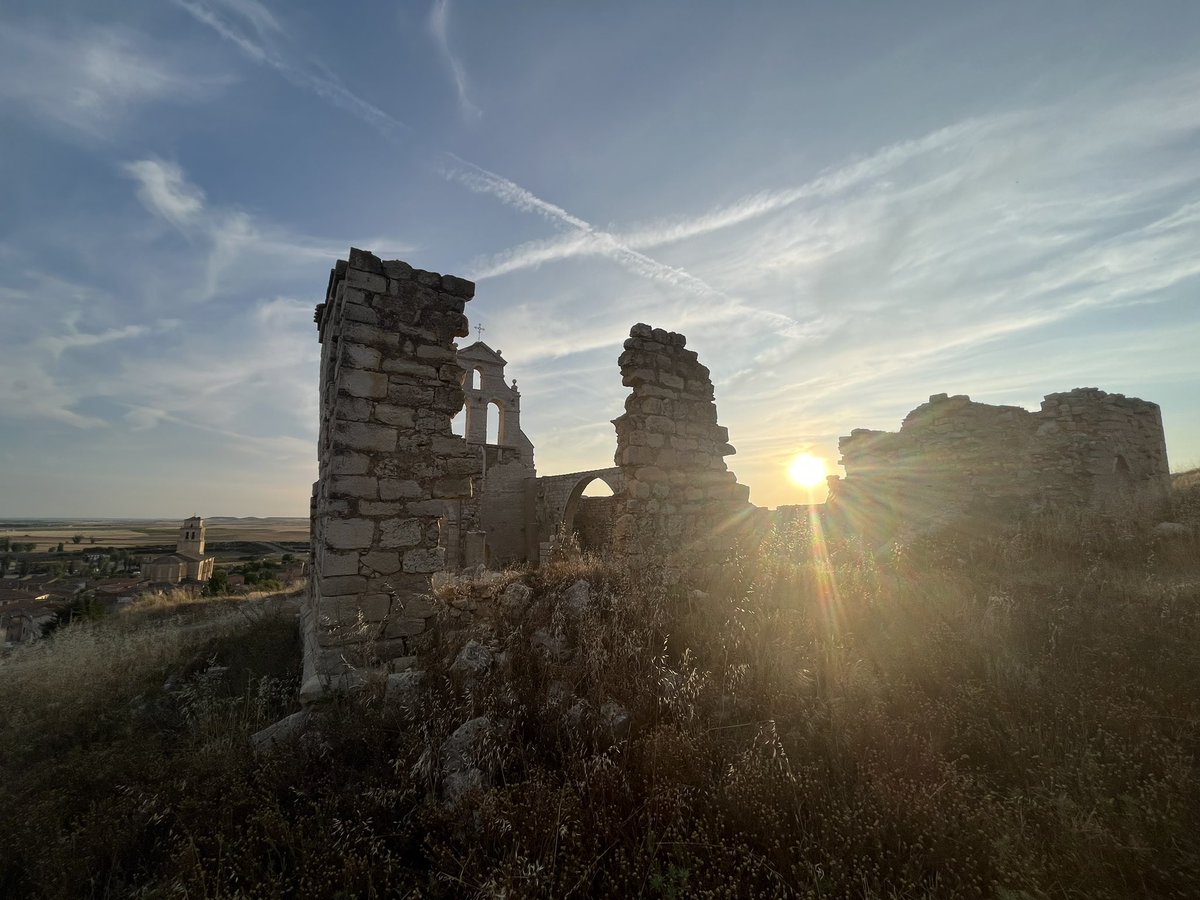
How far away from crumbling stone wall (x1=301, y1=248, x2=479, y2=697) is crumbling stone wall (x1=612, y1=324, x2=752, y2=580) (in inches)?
94.2

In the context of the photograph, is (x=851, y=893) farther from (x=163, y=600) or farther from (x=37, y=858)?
(x=163, y=600)

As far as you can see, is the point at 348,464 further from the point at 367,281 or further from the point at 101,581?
the point at 101,581

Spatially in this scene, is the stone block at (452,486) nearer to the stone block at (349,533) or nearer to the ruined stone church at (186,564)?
the stone block at (349,533)

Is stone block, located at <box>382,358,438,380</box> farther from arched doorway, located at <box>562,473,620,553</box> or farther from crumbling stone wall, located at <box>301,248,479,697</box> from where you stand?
arched doorway, located at <box>562,473,620,553</box>

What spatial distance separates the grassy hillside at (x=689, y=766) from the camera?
7.49 feet

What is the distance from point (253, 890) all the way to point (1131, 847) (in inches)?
153

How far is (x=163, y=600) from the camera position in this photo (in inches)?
519

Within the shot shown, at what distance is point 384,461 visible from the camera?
5523 mm

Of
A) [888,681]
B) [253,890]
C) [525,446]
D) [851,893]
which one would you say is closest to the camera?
[851,893]

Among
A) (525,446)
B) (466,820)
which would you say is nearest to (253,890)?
(466,820)

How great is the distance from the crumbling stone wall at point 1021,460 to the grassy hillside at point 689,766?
21.0 ft

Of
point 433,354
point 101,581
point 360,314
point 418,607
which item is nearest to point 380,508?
point 418,607

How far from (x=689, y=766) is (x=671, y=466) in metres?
4.87

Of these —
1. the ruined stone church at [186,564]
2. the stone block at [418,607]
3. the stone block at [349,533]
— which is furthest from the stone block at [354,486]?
the ruined stone church at [186,564]
